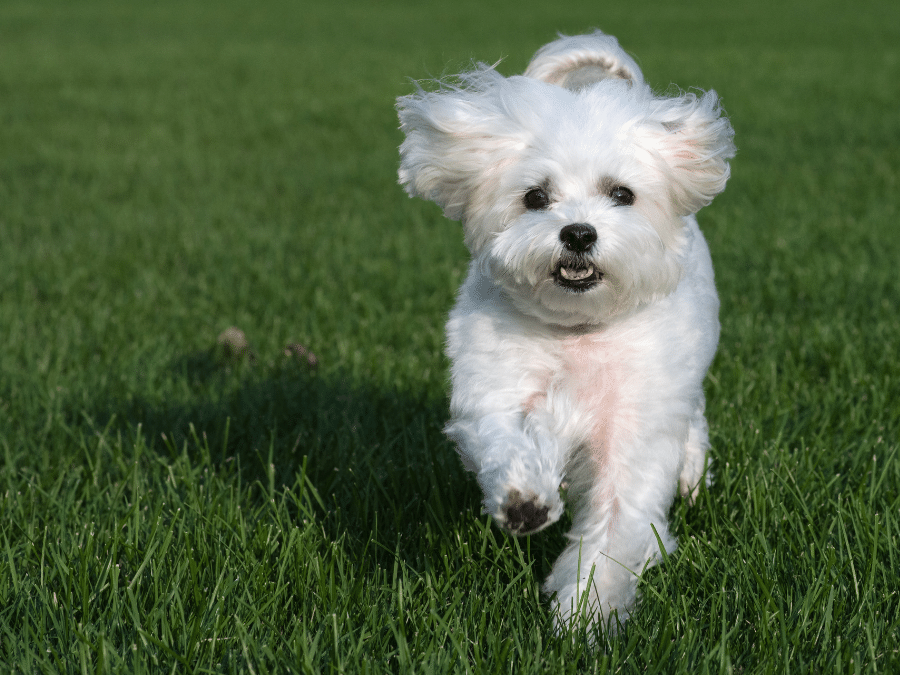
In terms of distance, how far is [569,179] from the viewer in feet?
9.57

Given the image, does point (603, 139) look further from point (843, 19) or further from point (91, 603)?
point (843, 19)

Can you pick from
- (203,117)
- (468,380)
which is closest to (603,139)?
(468,380)

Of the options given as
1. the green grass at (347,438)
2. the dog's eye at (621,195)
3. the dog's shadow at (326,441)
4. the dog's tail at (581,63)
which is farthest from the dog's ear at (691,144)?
the dog's shadow at (326,441)

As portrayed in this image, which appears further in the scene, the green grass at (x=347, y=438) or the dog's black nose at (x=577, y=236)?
the dog's black nose at (x=577, y=236)

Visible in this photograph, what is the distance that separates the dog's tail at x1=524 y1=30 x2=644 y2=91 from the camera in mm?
3707

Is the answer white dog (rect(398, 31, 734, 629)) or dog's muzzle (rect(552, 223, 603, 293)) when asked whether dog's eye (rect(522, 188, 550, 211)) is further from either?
dog's muzzle (rect(552, 223, 603, 293))

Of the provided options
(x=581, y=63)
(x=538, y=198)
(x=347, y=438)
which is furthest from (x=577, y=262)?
(x=347, y=438)

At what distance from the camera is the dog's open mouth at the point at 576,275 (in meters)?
2.75

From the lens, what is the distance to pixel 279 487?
3623 millimetres

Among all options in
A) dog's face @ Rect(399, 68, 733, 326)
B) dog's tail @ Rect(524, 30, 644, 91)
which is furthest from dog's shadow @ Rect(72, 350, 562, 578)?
dog's tail @ Rect(524, 30, 644, 91)

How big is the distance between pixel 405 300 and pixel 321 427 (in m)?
1.86

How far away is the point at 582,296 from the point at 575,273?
0.07 m

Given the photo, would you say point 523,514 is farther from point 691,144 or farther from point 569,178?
point 691,144

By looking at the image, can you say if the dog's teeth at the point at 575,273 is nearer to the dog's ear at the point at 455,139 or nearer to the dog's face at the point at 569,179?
the dog's face at the point at 569,179
